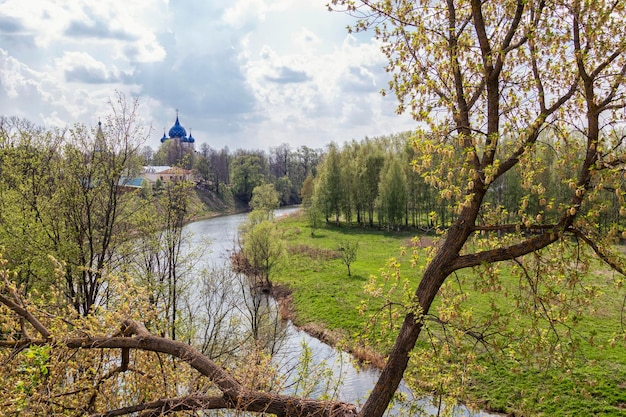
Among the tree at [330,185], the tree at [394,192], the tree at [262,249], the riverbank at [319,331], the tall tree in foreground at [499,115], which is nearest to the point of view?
the tall tree in foreground at [499,115]

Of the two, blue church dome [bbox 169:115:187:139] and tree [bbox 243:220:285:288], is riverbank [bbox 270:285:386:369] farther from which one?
blue church dome [bbox 169:115:187:139]

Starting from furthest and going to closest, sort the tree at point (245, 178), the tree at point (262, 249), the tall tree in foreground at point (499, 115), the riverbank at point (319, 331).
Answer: the tree at point (245, 178) → the tree at point (262, 249) → the riverbank at point (319, 331) → the tall tree in foreground at point (499, 115)

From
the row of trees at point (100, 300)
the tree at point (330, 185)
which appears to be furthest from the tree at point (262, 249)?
the tree at point (330, 185)

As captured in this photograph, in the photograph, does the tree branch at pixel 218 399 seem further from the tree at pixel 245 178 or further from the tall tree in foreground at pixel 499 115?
the tree at pixel 245 178

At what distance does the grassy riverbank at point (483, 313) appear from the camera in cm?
530

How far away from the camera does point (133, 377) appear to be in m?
4.91

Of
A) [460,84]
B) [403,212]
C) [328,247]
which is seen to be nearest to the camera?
[460,84]

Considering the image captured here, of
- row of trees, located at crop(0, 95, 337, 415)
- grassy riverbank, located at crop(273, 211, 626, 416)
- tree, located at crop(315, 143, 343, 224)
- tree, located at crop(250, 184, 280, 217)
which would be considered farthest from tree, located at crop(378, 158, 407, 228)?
row of trees, located at crop(0, 95, 337, 415)

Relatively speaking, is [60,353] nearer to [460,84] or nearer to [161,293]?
[460,84]

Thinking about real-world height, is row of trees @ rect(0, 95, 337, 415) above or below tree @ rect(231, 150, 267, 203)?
below

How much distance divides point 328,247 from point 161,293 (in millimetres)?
20778

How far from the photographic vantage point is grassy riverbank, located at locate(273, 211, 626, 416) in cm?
530

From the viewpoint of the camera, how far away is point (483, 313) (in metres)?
16.9

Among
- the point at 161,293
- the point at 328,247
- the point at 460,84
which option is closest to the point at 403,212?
the point at 328,247
